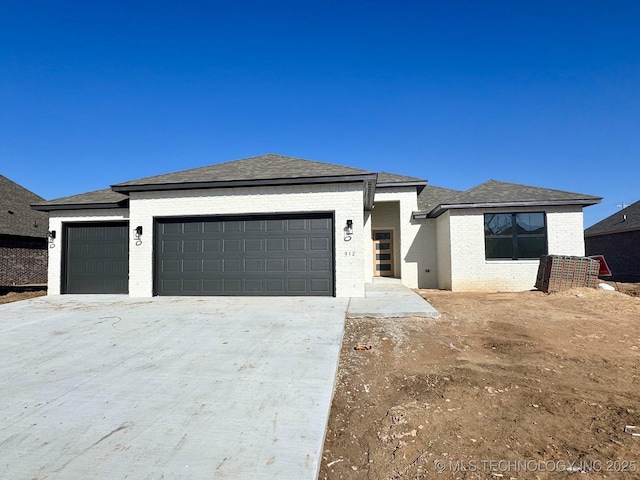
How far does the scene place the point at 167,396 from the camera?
3365 millimetres

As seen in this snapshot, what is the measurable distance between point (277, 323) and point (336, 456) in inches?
146

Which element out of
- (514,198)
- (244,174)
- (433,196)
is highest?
(433,196)

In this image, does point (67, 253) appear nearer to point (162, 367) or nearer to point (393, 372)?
point (162, 367)

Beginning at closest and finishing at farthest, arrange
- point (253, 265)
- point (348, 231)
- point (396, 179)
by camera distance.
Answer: point (348, 231) < point (253, 265) < point (396, 179)

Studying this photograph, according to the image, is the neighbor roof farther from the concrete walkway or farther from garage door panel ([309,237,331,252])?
garage door panel ([309,237,331,252])

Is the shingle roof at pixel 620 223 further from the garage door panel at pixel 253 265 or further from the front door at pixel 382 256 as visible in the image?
the garage door panel at pixel 253 265

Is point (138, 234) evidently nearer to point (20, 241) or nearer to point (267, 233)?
point (267, 233)

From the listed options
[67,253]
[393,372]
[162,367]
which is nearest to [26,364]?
[162,367]

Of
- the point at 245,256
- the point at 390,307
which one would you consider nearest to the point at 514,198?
the point at 390,307

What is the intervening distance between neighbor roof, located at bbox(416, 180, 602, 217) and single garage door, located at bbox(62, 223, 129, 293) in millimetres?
11077

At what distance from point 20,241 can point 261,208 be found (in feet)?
50.4

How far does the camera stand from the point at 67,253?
10.9m

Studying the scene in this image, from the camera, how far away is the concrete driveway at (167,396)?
2365 millimetres

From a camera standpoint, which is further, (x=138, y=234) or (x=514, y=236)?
(x=514, y=236)
